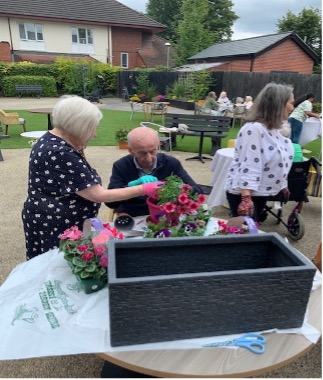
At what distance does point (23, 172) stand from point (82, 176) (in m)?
4.43

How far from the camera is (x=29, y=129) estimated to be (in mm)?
9453

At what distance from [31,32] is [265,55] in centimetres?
1668

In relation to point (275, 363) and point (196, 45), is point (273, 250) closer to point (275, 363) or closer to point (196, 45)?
point (275, 363)

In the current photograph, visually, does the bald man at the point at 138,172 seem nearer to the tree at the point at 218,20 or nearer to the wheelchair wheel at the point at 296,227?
the wheelchair wheel at the point at 296,227

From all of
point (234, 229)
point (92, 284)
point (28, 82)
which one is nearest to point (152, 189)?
point (234, 229)

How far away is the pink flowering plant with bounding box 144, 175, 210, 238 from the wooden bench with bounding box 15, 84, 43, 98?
19456 mm

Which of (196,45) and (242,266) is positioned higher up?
(196,45)

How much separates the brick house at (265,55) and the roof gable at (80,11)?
669 cm

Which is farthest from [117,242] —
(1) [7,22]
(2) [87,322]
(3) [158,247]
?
(1) [7,22]

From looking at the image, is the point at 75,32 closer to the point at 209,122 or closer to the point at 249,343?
the point at 209,122

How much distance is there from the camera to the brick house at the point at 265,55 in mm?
20641

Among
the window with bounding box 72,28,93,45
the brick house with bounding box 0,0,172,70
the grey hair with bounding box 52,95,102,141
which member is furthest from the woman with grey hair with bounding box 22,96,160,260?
the window with bounding box 72,28,93,45

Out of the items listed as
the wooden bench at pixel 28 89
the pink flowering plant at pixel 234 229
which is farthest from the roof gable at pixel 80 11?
the pink flowering plant at pixel 234 229

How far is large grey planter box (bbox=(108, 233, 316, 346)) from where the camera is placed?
3.00ft
